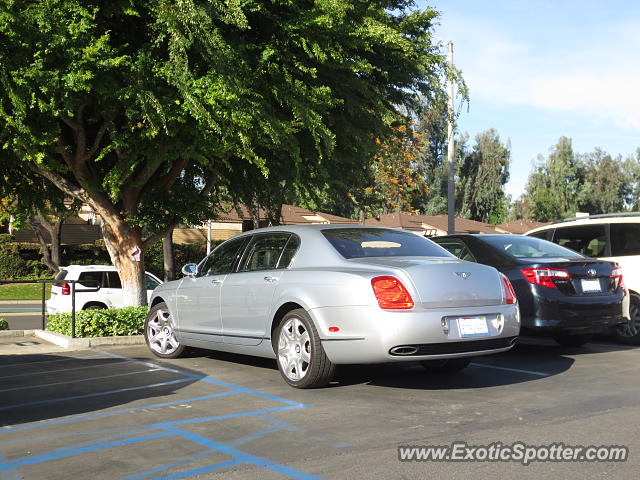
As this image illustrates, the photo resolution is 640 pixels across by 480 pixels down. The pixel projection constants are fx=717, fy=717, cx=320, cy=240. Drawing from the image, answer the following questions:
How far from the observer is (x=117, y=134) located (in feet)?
39.3

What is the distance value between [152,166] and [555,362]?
7.19 metres

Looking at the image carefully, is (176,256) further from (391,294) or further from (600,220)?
(391,294)

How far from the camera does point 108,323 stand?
12062 millimetres

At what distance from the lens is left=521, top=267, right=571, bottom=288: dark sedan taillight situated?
29.0ft

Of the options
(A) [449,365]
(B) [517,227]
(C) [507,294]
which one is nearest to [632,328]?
(A) [449,365]

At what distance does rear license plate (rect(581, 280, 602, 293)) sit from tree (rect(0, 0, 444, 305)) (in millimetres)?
4865

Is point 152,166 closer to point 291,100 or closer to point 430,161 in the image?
point 291,100

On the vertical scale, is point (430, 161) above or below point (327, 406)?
above

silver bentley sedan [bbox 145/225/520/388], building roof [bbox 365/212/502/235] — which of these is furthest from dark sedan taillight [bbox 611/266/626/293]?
building roof [bbox 365/212/502/235]

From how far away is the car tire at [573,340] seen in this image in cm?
999

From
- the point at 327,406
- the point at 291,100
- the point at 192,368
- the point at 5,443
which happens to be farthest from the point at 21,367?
the point at 291,100

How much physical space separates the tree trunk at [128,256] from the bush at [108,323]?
1.75 meters

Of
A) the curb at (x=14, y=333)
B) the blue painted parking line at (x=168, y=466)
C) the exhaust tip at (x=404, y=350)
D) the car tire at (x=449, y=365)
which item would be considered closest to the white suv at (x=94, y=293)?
the curb at (x=14, y=333)

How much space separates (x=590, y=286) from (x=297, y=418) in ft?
16.0
